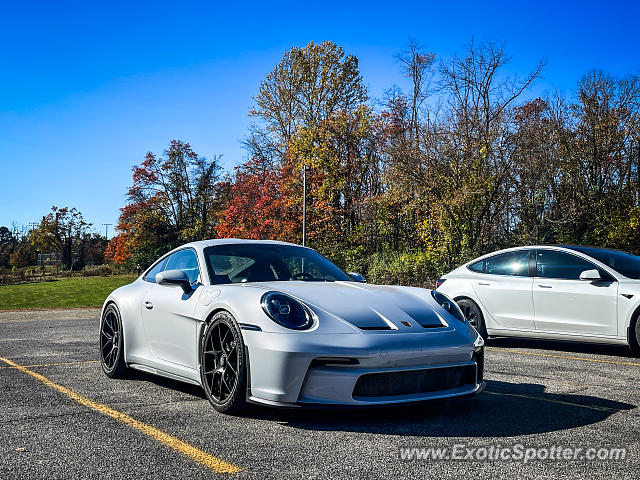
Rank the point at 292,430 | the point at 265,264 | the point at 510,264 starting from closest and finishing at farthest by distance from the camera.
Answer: the point at 292,430
the point at 265,264
the point at 510,264

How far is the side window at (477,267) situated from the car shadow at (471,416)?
4.43 meters

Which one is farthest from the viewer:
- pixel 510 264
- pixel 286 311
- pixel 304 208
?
pixel 304 208

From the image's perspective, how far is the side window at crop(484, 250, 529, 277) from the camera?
30.5 ft

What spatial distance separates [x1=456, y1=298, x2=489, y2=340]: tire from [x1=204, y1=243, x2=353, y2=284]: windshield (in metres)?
3.90

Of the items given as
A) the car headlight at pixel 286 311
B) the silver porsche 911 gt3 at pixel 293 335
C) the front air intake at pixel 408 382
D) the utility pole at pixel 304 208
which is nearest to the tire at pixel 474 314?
the silver porsche 911 gt3 at pixel 293 335

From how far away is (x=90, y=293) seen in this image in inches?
1314

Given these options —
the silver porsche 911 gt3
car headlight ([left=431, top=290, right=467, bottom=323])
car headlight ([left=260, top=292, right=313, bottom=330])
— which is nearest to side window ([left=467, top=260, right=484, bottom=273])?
the silver porsche 911 gt3

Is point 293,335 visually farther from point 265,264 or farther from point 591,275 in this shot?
point 591,275

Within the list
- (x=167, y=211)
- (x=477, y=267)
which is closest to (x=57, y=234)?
(x=167, y=211)

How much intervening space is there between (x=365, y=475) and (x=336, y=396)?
3.21 feet

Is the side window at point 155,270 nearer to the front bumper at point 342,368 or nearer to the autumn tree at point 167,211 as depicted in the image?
the front bumper at point 342,368

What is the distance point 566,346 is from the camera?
375 inches

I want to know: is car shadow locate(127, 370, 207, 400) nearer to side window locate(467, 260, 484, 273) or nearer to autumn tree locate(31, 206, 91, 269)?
side window locate(467, 260, 484, 273)

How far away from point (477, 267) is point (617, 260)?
6.39ft
